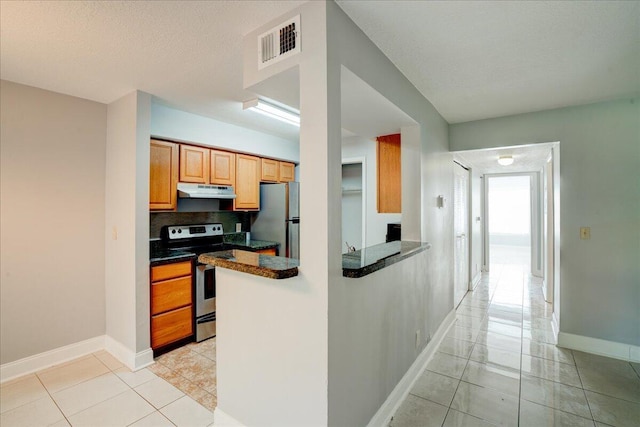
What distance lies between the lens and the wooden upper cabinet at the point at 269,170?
4.08 meters

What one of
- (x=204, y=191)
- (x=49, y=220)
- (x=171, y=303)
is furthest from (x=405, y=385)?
(x=49, y=220)

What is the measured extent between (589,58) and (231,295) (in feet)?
9.47

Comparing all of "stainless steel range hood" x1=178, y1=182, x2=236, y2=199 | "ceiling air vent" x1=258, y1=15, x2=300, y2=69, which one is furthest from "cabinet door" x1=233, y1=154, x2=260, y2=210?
"ceiling air vent" x1=258, y1=15, x2=300, y2=69

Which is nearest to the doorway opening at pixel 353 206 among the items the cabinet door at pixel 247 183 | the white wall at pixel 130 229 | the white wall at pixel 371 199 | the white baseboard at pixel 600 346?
the white wall at pixel 371 199

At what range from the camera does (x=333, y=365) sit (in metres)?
1.40

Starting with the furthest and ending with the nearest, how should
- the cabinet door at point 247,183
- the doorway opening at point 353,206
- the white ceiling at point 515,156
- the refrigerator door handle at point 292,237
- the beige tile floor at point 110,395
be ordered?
the doorway opening at point 353,206, the refrigerator door handle at point 292,237, the cabinet door at point 247,183, the white ceiling at point 515,156, the beige tile floor at point 110,395

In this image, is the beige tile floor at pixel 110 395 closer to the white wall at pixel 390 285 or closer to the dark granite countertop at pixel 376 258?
the white wall at pixel 390 285

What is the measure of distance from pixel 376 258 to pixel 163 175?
2.39 meters

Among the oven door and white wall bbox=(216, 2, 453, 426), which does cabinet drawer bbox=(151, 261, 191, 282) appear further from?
white wall bbox=(216, 2, 453, 426)

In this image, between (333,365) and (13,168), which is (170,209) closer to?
(13,168)

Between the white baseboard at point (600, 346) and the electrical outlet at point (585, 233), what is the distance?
0.98 m

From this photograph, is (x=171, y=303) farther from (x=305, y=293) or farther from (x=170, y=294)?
(x=305, y=293)

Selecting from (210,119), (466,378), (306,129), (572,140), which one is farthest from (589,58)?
(210,119)

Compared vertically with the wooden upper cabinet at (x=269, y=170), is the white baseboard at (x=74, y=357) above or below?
below
